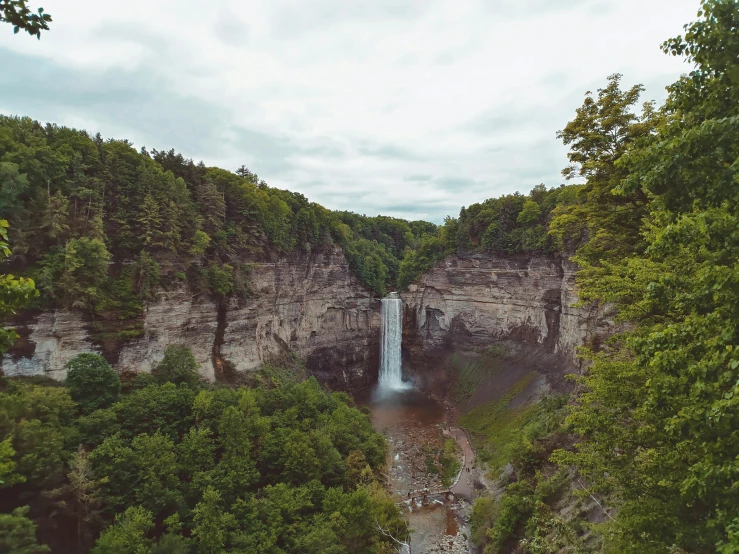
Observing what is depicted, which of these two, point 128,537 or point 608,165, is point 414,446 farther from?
point 608,165

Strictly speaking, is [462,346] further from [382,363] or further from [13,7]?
[13,7]

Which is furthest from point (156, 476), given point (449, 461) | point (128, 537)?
point (449, 461)

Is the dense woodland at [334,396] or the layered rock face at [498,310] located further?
the layered rock face at [498,310]

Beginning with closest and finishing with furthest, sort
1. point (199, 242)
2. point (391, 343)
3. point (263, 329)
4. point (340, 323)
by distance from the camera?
point (199, 242) → point (263, 329) → point (340, 323) → point (391, 343)

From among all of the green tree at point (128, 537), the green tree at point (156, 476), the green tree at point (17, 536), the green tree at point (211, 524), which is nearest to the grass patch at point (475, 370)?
the green tree at point (211, 524)

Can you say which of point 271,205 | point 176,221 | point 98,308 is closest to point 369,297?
point 271,205

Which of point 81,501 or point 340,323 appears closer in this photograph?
point 81,501

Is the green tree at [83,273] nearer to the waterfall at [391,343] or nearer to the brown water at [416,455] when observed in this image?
the brown water at [416,455]
